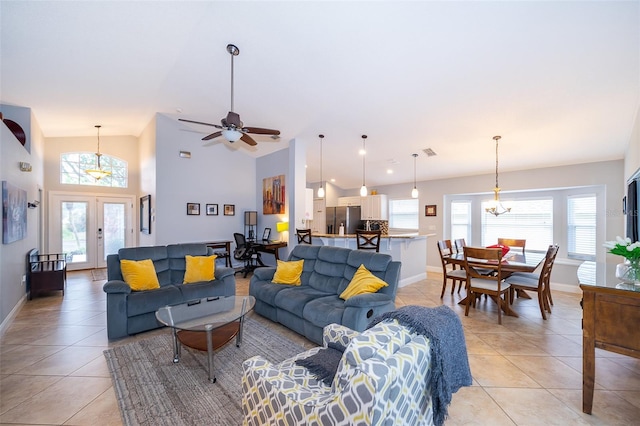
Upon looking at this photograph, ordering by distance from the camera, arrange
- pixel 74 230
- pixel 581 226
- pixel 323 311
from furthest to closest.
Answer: pixel 74 230 < pixel 581 226 < pixel 323 311

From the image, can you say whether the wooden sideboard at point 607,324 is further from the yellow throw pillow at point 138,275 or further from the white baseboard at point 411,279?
the yellow throw pillow at point 138,275

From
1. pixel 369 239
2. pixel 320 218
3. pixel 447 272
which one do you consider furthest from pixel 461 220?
pixel 320 218

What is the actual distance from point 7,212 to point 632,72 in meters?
7.09

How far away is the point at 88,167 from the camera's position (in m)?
6.73

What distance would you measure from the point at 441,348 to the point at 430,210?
624 centimetres

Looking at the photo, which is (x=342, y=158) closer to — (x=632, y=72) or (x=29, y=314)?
(x=632, y=72)

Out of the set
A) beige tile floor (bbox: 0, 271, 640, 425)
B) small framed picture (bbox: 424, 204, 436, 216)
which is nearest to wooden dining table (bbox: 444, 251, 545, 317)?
beige tile floor (bbox: 0, 271, 640, 425)

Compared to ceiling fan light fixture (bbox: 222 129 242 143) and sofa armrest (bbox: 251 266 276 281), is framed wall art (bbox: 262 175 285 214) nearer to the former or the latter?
sofa armrest (bbox: 251 266 276 281)

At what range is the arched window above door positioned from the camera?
6.49m

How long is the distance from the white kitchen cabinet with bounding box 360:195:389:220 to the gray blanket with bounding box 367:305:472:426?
6.33 m

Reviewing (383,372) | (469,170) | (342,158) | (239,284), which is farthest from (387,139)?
(383,372)

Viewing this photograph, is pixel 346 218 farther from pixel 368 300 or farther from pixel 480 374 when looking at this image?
pixel 480 374

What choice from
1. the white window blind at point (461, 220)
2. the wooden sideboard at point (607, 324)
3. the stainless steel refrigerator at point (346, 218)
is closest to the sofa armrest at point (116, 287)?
the wooden sideboard at point (607, 324)

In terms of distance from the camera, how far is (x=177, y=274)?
3787mm
